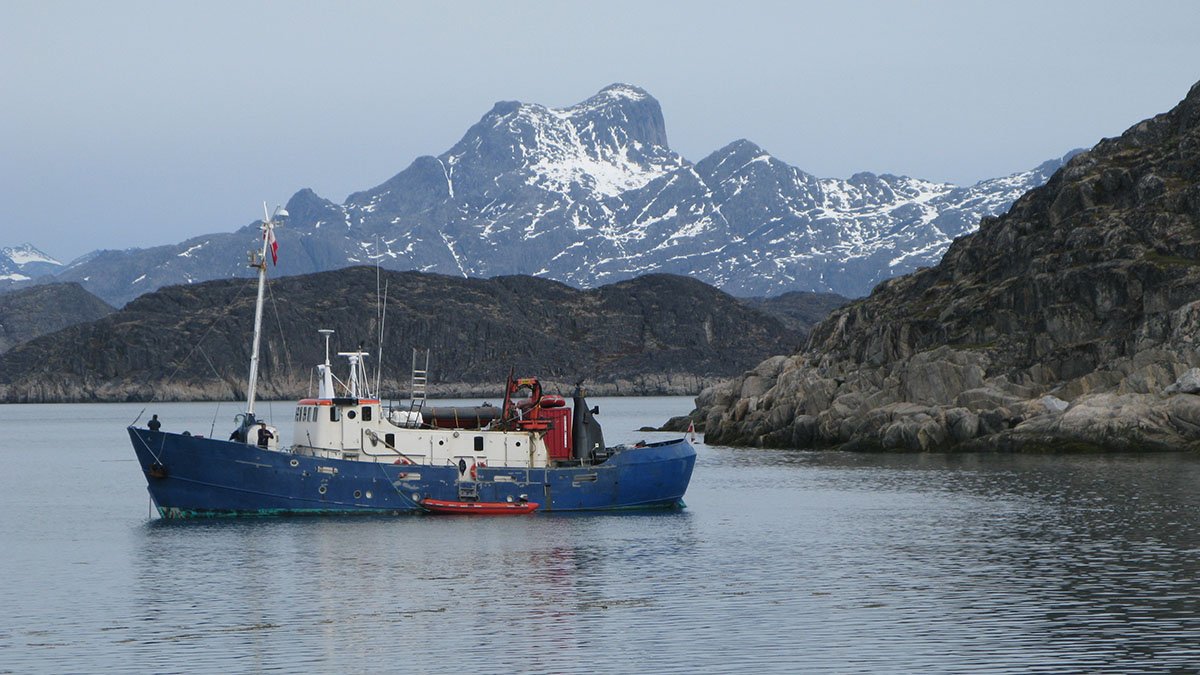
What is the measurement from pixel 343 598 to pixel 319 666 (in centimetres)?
985


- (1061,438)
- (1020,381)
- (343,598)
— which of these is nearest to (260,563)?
(343,598)

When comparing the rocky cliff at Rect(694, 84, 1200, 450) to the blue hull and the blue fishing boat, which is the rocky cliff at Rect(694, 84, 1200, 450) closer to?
the blue fishing boat

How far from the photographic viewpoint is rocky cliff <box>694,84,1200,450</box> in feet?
323

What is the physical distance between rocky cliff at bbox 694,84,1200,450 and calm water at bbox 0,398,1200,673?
24.4m

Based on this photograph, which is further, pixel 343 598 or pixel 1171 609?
pixel 343 598

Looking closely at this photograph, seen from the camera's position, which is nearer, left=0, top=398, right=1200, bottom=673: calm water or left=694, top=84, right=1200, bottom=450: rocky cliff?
left=0, top=398, right=1200, bottom=673: calm water

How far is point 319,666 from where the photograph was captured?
33281 mm

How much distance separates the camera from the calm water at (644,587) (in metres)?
34.2

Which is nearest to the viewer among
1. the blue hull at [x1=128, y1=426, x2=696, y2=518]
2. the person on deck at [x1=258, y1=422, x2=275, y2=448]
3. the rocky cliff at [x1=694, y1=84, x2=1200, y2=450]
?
the blue hull at [x1=128, y1=426, x2=696, y2=518]

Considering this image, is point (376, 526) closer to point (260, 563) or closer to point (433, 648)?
point (260, 563)

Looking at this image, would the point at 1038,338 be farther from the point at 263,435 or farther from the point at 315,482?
the point at 263,435

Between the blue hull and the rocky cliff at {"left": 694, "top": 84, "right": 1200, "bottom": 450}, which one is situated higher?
the rocky cliff at {"left": 694, "top": 84, "right": 1200, "bottom": 450}

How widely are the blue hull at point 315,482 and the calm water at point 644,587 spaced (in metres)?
1.02

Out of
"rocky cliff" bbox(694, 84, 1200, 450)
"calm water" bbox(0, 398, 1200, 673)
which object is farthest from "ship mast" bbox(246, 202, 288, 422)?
"rocky cliff" bbox(694, 84, 1200, 450)
